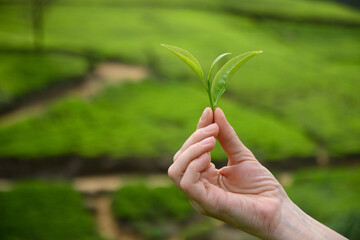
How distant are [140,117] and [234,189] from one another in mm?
2454

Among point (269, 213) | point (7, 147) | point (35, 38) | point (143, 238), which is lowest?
point (143, 238)

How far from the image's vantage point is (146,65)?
4277mm

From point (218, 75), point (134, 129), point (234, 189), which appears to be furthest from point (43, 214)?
point (218, 75)

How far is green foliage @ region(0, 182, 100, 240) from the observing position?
2.16 m

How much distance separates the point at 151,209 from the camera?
240 cm

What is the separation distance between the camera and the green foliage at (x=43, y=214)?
7.09 ft

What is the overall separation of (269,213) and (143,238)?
1.51m

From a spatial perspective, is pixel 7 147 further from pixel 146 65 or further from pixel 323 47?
pixel 323 47

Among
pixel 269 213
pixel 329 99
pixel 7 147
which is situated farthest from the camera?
pixel 329 99

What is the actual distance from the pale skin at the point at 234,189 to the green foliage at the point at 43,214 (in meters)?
1.46

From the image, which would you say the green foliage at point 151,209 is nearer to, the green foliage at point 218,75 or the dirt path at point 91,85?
the dirt path at point 91,85

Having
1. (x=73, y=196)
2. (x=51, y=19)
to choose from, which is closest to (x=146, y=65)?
(x=51, y=19)

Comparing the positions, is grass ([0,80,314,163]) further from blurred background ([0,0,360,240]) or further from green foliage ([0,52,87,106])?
green foliage ([0,52,87,106])

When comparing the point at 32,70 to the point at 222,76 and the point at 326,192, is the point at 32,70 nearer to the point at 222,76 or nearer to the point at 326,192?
the point at 326,192
